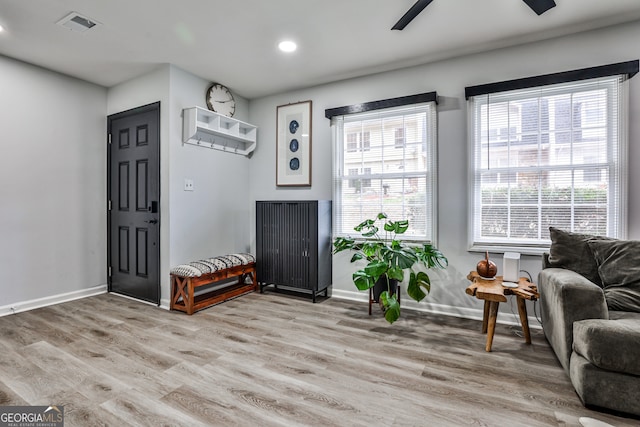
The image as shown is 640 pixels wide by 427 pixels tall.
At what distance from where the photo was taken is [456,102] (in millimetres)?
3076

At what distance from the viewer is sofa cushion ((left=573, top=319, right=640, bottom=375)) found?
1521 millimetres

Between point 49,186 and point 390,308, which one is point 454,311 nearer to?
point 390,308

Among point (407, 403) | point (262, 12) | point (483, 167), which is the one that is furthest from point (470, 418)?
point (262, 12)

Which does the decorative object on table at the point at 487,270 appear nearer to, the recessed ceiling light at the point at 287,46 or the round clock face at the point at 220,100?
the recessed ceiling light at the point at 287,46

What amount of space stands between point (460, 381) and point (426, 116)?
7.77ft

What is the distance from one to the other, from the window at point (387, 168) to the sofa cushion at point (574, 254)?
1.02 meters

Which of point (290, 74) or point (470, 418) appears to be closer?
point (470, 418)

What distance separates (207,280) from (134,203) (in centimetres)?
126

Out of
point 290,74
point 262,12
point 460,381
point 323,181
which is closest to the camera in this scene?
point 460,381

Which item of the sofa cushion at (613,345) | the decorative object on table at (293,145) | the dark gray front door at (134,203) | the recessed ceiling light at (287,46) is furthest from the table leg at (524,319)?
the dark gray front door at (134,203)

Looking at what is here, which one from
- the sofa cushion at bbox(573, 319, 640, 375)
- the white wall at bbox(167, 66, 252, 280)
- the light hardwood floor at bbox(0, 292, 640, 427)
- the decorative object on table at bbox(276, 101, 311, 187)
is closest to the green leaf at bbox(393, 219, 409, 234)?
the light hardwood floor at bbox(0, 292, 640, 427)

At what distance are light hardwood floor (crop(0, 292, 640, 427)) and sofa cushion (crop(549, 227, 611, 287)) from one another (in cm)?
61

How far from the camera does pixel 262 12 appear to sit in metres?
2.40

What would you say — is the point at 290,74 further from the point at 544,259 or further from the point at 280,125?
the point at 544,259
